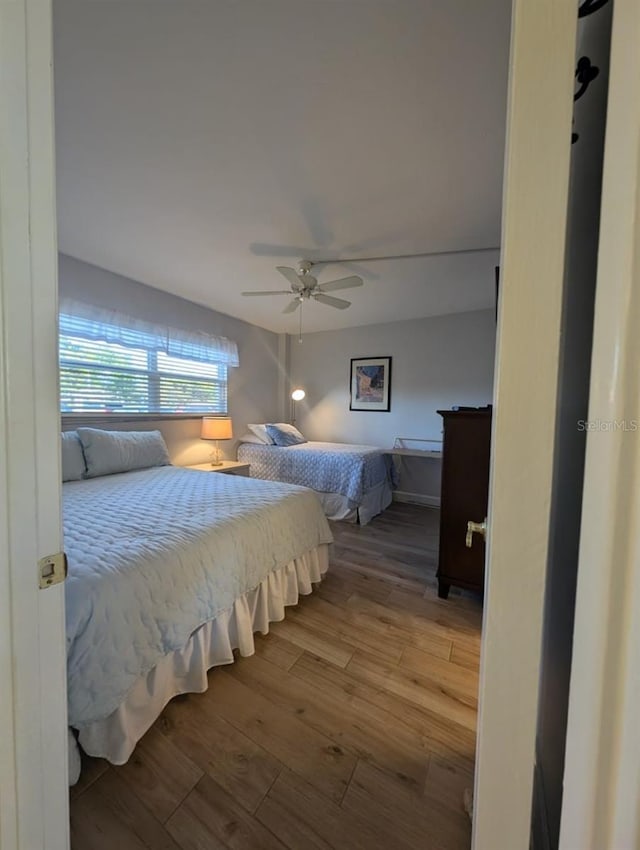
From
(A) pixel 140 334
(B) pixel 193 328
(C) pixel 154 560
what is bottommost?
(C) pixel 154 560

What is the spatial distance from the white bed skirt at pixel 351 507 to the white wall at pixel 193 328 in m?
1.56

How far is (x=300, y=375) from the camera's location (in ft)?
16.8

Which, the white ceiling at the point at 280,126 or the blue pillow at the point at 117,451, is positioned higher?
the white ceiling at the point at 280,126

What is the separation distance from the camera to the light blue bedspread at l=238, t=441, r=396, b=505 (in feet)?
11.2

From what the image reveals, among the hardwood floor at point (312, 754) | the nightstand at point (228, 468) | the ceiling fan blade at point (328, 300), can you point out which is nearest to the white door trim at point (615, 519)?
the hardwood floor at point (312, 754)

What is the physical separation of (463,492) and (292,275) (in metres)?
1.86

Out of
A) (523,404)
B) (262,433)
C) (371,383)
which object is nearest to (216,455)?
(262,433)

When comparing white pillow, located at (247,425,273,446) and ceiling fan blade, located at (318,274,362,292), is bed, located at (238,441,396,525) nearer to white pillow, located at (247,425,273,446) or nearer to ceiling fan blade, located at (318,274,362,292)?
white pillow, located at (247,425,273,446)

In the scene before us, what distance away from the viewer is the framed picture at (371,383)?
4473 mm

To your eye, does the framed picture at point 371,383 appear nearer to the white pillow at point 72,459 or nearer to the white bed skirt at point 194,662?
the white bed skirt at point 194,662

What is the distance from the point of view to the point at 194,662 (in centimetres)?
140

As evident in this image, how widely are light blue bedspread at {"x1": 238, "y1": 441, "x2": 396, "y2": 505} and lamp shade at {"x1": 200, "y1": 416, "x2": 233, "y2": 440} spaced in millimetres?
538

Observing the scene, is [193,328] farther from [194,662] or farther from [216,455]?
[194,662]

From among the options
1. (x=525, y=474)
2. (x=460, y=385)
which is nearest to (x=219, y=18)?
(x=525, y=474)
